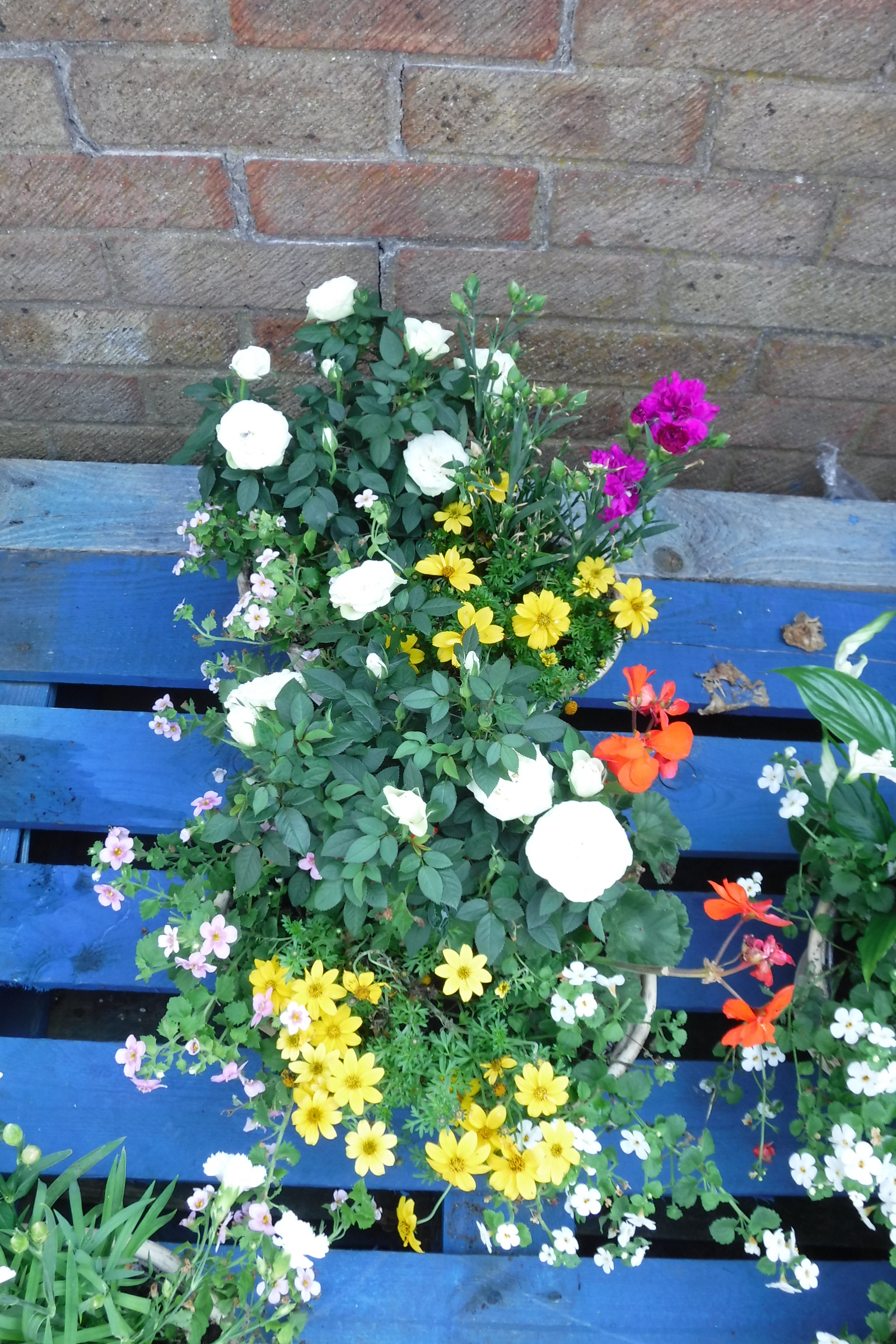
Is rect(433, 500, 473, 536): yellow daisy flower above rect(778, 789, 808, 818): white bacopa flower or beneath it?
above

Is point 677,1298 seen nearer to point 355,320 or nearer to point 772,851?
point 772,851

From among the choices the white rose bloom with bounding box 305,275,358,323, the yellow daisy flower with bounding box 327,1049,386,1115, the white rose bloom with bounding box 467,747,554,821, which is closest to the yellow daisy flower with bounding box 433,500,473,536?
the white rose bloom with bounding box 305,275,358,323

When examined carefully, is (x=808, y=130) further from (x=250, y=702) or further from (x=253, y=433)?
(x=250, y=702)

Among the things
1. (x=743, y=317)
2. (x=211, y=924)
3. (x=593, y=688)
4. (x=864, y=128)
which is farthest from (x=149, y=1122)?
(x=864, y=128)

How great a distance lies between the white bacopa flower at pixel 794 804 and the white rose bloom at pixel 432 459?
1.64 ft

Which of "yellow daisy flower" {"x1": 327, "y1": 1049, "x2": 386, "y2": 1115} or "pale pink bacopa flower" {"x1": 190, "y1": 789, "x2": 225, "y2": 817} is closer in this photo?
"yellow daisy flower" {"x1": 327, "y1": 1049, "x2": 386, "y2": 1115}

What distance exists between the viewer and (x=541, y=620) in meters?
0.97

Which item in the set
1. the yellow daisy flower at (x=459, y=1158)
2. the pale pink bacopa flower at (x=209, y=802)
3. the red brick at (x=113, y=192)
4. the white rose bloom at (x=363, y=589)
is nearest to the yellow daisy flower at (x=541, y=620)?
the white rose bloom at (x=363, y=589)

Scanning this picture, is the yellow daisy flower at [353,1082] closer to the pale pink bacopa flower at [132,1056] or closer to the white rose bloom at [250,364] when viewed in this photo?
the pale pink bacopa flower at [132,1056]

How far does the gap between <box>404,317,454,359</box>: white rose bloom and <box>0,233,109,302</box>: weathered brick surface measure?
518mm

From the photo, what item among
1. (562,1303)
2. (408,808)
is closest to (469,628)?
(408,808)

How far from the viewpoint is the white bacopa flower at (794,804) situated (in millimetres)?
939

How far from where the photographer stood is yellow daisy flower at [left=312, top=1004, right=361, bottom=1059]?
0.82 m

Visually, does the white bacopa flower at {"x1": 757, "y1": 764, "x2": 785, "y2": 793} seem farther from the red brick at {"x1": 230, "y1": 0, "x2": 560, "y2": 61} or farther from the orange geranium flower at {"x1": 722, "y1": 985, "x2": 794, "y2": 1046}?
the red brick at {"x1": 230, "y1": 0, "x2": 560, "y2": 61}
